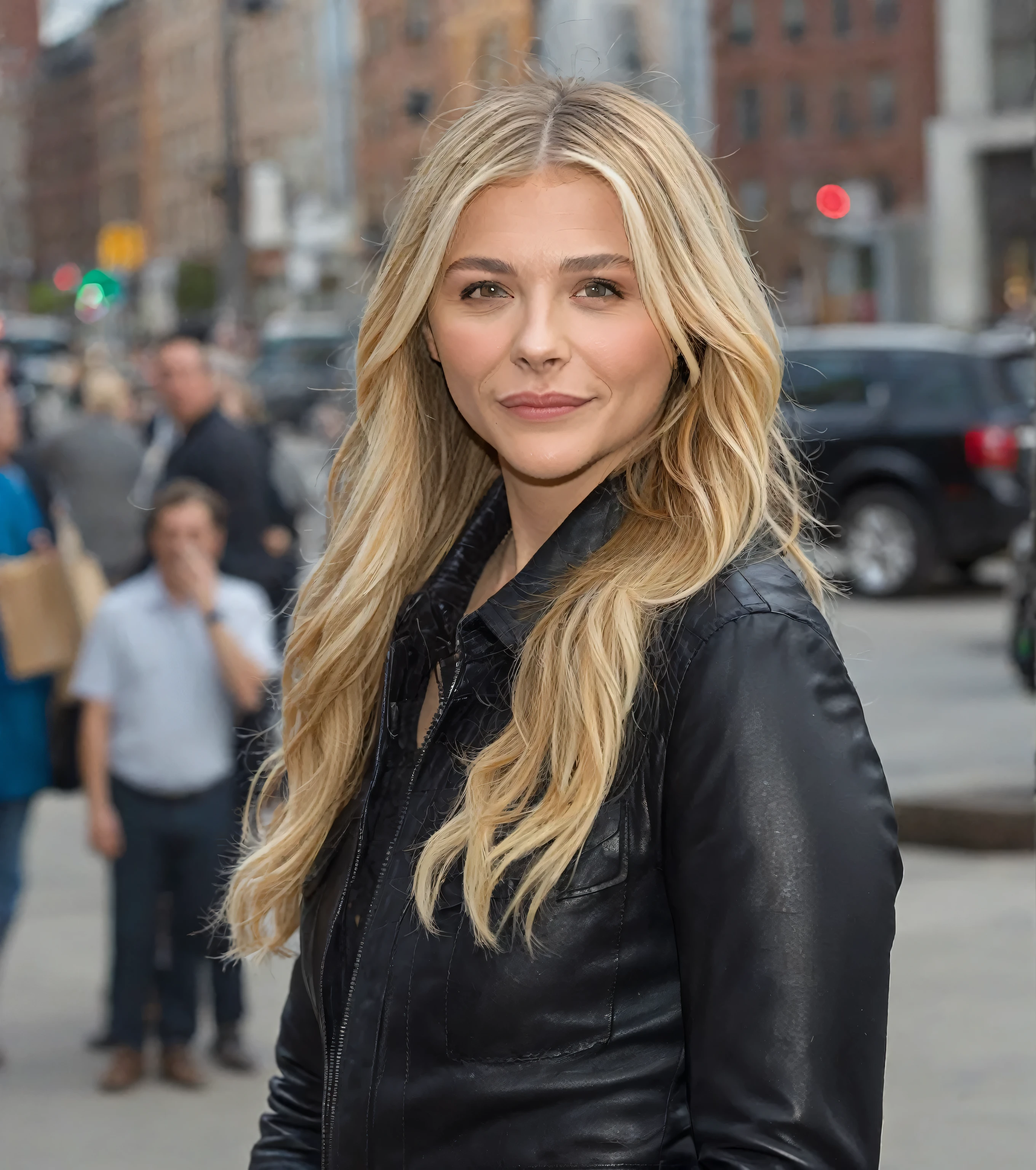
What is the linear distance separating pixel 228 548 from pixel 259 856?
5.69 meters

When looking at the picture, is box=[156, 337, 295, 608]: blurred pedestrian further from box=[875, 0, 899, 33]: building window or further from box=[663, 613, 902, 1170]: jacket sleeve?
box=[875, 0, 899, 33]: building window

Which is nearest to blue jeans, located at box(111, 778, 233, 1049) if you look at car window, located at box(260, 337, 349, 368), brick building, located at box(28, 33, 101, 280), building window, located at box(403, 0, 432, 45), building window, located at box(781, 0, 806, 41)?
car window, located at box(260, 337, 349, 368)

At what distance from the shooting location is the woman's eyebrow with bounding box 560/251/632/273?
1.73 m

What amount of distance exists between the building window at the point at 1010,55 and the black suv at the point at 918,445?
2528cm

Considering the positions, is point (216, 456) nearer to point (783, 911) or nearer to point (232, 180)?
point (783, 911)

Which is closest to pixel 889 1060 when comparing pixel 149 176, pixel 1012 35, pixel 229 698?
pixel 229 698

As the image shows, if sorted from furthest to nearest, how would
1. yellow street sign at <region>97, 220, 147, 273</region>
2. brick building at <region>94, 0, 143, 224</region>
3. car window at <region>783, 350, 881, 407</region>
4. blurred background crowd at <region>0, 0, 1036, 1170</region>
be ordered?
1. brick building at <region>94, 0, 143, 224</region>
2. yellow street sign at <region>97, 220, 147, 273</region>
3. car window at <region>783, 350, 881, 407</region>
4. blurred background crowd at <region>0, 0, 1036, 1170</region>

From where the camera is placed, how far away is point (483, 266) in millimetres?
1783

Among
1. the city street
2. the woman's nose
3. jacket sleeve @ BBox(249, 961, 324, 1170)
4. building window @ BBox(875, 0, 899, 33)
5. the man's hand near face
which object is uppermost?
Result: building window @ BBox(875, 0, 899, 33)

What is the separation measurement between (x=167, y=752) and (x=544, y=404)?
152 inches

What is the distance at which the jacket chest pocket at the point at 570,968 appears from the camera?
1.55 meters

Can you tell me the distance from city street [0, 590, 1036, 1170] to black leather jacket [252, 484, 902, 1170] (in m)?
1.85

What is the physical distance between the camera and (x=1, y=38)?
59.1ft

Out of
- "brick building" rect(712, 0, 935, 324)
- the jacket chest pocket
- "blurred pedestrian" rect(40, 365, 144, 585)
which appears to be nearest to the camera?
the jacket chest pocket
